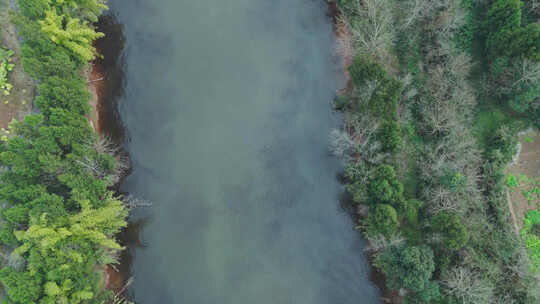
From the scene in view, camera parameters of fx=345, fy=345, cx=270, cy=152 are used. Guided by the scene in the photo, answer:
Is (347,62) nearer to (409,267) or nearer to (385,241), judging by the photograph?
(385,241)

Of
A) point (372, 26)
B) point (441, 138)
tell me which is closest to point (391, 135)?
point (441, 138)

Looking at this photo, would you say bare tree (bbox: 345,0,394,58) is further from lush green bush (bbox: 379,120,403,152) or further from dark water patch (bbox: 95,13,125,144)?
dark water patch (bbox: 95,13,125,144)

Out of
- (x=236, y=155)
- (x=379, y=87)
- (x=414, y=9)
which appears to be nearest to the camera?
(x=379, y=87)

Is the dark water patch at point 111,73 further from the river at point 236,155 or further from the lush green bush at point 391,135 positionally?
the lush green bush at point 391,135

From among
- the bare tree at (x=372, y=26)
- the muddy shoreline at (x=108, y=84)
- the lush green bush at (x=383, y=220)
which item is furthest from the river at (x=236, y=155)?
the bare tree at (x=372, y=26)

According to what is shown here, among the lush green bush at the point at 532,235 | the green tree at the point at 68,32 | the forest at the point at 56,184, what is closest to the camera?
the forest at the point at 56,184

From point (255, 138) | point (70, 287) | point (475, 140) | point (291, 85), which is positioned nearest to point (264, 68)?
point (291, 85)

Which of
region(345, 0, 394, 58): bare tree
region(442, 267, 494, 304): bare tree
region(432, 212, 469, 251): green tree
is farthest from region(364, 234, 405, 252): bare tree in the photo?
region(345, 0, 394, 58): bare tree
